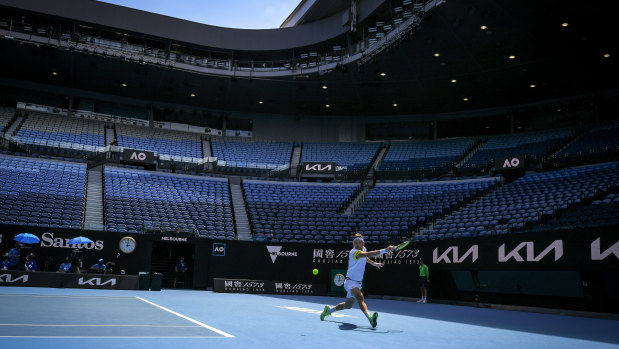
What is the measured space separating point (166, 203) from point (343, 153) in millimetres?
16048

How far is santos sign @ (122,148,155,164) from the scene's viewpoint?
112 ft

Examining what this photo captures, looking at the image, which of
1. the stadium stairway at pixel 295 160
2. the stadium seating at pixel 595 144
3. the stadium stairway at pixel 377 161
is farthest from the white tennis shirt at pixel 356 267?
the stadium stairway at pixel 295 160

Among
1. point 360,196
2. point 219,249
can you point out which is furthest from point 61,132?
point 360,196

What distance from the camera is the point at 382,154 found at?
131 ft

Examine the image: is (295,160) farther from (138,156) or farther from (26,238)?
(26,238)

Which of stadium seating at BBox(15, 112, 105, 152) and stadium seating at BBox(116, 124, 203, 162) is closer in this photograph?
stadium seating at BBox(15, 112, 105, 152)

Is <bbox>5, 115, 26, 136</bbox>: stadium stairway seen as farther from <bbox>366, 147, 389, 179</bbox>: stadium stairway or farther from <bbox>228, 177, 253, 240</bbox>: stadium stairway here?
<bbox>366, 147, 389, 179</bbox>: stadium stairway

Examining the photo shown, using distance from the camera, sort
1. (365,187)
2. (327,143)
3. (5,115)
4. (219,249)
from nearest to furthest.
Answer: (219,249)
(365,187)
(5,115)
(327,143)

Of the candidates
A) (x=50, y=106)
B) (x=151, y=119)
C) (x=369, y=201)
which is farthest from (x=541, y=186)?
(x=50, y=106)

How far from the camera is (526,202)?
2427cm

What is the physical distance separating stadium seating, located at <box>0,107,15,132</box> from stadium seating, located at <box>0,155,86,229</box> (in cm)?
550

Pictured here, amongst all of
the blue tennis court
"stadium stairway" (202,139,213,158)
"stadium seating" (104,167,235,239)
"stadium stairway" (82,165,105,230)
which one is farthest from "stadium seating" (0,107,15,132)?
the blue tennis court

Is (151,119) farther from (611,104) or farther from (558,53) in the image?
(611,104)

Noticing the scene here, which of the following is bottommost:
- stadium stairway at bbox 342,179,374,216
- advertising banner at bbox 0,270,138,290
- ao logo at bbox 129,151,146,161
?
advertising banner at bbox 0,270,138,290
